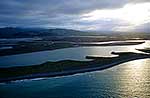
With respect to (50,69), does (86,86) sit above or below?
below

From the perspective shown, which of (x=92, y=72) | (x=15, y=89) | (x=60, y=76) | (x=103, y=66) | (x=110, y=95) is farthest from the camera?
(x=103, y=66)

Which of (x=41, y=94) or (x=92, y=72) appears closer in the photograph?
(x=41, y=94)

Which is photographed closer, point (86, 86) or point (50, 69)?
point (86, 86)

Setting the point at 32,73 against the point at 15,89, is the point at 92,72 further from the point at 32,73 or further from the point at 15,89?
the point at 15,89

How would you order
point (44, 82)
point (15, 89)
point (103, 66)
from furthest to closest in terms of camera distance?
point (103, 66) → point (44, 82) → point (15, 89)

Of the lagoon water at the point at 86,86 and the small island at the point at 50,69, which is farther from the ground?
the small island at the point at 50,69

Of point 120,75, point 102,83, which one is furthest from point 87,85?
point 120,75

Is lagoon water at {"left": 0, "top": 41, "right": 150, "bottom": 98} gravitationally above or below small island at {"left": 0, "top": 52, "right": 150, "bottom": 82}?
below

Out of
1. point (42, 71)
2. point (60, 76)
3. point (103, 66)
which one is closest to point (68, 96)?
point (60, 76)

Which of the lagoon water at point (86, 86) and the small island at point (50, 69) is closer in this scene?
the lagoon water at point (86, 86)

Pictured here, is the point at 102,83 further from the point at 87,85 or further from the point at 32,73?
the point at 32,73

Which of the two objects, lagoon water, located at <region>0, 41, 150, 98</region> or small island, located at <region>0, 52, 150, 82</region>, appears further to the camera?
small island, located at <region>0, 52, 150, 82</region>
